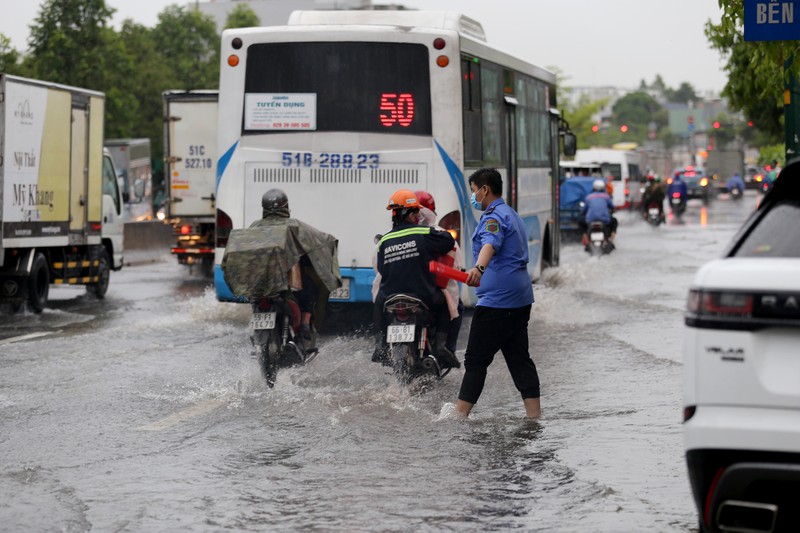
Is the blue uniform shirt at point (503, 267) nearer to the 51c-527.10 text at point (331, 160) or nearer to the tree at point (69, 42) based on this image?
the 51c-527.10 text at point (331, 160)

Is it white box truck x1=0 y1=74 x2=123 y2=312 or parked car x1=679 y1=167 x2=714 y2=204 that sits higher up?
parked car x1=679 y1=167 x2=714 y2=204

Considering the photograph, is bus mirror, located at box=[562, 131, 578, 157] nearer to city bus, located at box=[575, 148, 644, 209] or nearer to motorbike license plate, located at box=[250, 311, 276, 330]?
motorbike license plate, located at box=[250, 311, 276, 330]

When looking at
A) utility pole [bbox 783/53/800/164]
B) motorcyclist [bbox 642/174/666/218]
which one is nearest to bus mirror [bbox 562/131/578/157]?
utility pole [bbox 783/53/800/164]

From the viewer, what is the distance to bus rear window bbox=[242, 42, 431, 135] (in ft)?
48.2

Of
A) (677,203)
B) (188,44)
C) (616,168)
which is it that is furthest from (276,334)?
(188,44)

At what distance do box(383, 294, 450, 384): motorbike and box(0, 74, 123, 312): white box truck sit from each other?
26.2ft

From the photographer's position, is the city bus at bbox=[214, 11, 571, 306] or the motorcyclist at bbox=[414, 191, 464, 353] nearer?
the motorcyclist at bbox=[414, 191, 464, 353]

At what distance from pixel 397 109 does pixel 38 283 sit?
21.6 ft

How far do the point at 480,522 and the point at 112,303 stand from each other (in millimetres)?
14213

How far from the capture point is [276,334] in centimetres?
1121

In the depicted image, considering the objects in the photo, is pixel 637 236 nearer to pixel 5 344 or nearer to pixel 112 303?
pixel 112 303

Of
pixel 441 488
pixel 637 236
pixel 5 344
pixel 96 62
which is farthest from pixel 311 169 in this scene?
pixel 96 62

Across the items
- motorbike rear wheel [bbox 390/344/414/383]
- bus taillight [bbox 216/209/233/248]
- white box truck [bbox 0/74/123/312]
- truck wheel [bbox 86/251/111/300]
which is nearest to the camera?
motorbike rear wheel [bbox 390/344/414/383]

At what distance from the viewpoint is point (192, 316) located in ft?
58.2
